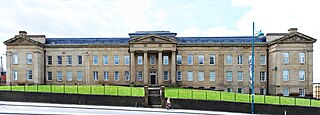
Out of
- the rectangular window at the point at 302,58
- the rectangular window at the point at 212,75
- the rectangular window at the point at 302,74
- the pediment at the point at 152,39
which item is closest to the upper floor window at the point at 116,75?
the pediment at the point at 152,39

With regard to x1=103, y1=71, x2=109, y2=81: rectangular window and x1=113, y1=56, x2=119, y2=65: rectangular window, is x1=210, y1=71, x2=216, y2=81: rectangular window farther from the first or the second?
x1=103, y1=71, x2=109, y2=81: rectangular window

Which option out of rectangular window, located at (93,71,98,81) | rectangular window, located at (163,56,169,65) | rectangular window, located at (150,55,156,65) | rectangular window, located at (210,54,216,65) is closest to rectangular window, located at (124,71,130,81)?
rectangular window, located at (150,55,156,65)

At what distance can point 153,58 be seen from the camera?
190 ft

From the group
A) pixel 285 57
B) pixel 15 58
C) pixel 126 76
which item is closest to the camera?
pixel 285 57

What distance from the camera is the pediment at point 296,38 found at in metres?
51.8

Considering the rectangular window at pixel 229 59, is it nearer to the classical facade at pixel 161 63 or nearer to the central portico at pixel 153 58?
the classical facade at pixel 161 63

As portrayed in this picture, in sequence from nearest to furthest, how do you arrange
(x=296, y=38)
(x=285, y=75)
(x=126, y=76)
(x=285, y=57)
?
(x=296, y=38) → (x=285, y=57) → (x=285, y=75) → (x=126, y=76)

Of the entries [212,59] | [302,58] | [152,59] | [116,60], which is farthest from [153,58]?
[302,58]

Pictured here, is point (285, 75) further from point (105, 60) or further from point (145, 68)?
point (105, 60)

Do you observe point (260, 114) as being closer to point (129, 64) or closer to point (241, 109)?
point (241, 109)

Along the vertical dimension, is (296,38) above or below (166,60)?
above

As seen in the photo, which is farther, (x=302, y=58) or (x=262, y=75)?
(x=262, y=75)

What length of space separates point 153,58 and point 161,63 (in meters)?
3.00

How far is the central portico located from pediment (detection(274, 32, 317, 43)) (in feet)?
62.6
